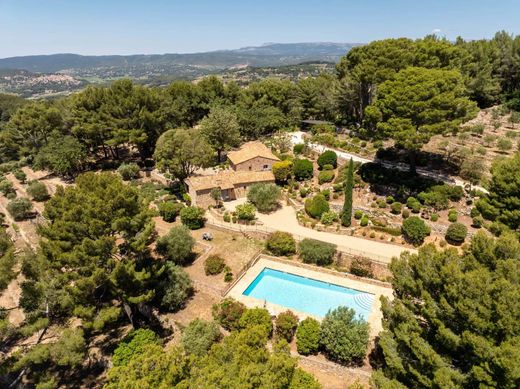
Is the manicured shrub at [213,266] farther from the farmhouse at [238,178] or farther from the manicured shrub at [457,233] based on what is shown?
the manicured shrub at [457,233]

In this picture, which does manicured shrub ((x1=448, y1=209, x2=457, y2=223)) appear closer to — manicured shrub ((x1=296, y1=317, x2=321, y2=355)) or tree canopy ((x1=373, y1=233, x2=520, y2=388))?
tree canopy ((x1=373, y1=233, x2=520, y2=388))

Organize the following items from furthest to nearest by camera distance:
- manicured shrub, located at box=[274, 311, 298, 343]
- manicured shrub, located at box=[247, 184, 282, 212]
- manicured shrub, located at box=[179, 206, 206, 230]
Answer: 1. manicured shrub, located at box=[247, 184, 282, 212]
2. manicured shrub, located at box=[179, 206, 206, 230]
3. manicured shrub, located at box=[274, 311, 298, 343]

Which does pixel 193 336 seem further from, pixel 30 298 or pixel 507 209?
pixel 507 209

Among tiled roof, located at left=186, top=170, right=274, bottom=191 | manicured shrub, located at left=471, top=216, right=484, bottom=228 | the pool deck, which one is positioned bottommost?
the pool deck

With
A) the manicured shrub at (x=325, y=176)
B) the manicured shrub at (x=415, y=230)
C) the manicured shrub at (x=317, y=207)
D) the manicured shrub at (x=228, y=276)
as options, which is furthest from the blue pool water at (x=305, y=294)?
the manicured shrub at (x=325, y=176)

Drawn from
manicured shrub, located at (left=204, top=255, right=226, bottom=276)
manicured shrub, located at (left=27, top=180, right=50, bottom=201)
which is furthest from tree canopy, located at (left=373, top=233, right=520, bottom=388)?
manicured shrub, located at (left=27, top=180, right=50, bottom=201)

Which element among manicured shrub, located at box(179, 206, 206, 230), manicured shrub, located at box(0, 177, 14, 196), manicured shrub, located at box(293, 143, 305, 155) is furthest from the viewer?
manicured shrub, located at box(293, 143, 305, 155)
